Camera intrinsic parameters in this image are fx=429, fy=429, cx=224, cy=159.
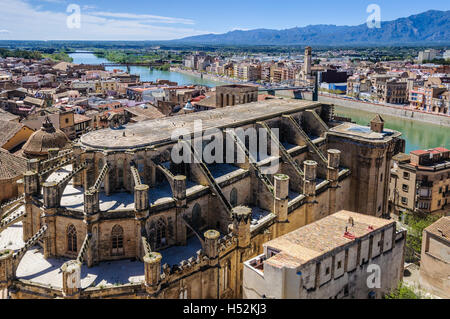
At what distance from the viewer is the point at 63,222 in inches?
906

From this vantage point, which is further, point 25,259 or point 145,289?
point 25,259

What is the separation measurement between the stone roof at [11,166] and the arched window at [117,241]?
14.5 meters

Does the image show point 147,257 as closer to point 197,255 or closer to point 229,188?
point 197,255

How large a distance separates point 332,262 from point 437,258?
43.2ft

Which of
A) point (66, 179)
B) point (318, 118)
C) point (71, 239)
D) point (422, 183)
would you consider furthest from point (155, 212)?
point (422, 183)

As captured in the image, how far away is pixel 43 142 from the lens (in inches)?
1483

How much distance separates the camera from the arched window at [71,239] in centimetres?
2295

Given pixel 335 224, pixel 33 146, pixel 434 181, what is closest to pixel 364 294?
pixel 335 224

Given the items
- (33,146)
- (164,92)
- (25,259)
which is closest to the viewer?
(25,259)

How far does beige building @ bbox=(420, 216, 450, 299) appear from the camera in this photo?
27.9m

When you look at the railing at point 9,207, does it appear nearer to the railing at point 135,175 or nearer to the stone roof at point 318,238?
the railing at point 135,175
